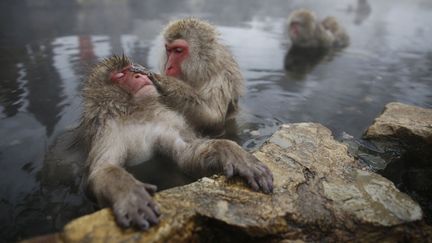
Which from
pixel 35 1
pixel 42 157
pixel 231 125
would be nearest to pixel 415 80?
pixel 231 125

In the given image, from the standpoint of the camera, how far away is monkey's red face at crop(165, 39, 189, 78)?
126 inches

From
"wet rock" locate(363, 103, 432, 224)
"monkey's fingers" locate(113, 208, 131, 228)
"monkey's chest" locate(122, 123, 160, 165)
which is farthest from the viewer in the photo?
"monkey's chest" locate(122, 123, 160, 165)

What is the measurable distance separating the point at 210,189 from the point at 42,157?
1.60m

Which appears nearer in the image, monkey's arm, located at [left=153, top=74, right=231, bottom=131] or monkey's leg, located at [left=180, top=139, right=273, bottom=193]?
monkey's leg, located at [left=180, top=139, right=273, bottom=193]

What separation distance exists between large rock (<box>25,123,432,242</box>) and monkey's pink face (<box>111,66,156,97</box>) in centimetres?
96

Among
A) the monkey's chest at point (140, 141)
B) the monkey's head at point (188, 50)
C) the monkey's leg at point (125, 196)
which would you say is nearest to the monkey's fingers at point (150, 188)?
the monkey's leg at point (125, 196)

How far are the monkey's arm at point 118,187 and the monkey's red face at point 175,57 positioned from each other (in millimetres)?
963

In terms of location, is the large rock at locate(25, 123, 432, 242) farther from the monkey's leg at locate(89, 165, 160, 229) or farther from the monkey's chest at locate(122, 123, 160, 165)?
the monkey's chest at locate(122, 123, 160, 165)

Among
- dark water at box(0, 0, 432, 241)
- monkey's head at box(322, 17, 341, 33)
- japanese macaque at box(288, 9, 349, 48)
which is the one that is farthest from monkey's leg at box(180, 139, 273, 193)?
monkey's head at box(322, 17, 341, 33)

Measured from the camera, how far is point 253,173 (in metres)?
2.04

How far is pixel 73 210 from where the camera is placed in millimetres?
2283

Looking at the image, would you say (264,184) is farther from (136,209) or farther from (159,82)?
(159,82)

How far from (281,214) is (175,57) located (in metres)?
1.83

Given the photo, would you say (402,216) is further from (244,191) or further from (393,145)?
(393,145)
